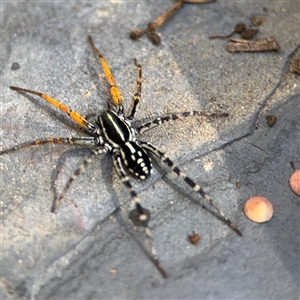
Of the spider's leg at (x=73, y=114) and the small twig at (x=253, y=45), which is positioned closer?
the spider's leg at (x=73, y=114)

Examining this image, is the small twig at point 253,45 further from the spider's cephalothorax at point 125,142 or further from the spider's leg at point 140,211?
the spider's leg at point 140,211

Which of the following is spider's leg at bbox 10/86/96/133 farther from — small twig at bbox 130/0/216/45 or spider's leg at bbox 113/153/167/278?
small twig at bbox 130/0/216/45

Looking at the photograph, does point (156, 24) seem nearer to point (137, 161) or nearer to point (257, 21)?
point (257, 21)

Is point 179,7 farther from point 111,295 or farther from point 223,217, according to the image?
point 111,295

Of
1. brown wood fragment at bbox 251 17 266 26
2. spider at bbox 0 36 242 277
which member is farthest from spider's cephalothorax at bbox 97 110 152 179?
brown wood fragment at bbox 251 17 266 26

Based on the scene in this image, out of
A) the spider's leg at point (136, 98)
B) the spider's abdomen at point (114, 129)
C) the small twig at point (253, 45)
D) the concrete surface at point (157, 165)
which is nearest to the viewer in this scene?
the concrete surface at point (157, 165)

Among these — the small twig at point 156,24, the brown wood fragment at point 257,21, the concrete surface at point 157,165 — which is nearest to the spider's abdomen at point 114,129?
the concrete surface at point 157,165
